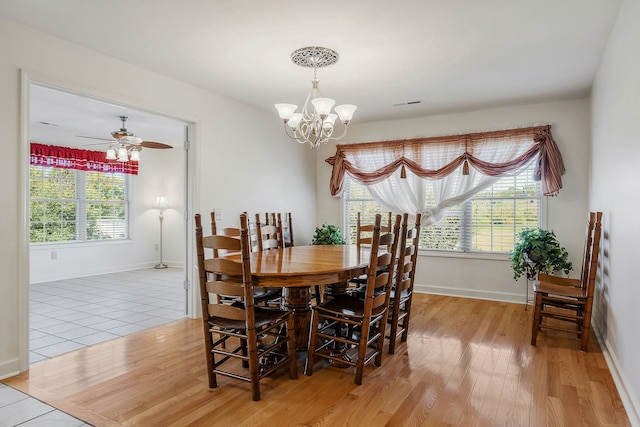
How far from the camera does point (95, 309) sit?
4.43m

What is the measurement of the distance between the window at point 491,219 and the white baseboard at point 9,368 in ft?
14.8

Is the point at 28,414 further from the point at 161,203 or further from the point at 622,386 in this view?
the point at 161,203

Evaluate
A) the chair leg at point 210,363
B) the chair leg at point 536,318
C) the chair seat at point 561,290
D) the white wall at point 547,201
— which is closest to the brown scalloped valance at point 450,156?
the white wall at point 547,201

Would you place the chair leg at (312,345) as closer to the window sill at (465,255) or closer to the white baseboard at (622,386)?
the white baseboard at (622,386)

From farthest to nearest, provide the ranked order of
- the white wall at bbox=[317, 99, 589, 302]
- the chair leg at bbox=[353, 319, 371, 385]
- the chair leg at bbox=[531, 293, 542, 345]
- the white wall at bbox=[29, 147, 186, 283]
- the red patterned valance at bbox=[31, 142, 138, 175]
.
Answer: the white wall at bbox=[29, 147, 186, 283] → the red patterned valance at bbox=[31, 142, 138, 175] → the white wall at bbox=[317, 99, 589, 302] → the chair leg at bbox=[531, 293, 542, 345] → the chair leg at bbox=[353, 319, 371, 385]

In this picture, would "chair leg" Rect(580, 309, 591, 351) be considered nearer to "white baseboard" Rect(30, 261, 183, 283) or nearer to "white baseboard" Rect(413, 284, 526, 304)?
"white baseboard" Rect(413, 284, 526, 304)

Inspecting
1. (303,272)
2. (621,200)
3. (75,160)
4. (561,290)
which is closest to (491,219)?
(561,290)

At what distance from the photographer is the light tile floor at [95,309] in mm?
3414

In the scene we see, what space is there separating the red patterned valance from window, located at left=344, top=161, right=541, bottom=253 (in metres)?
5.52

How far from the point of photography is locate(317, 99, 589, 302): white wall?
14.6ft

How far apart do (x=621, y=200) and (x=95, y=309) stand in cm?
506

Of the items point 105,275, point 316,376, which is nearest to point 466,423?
point 316,376

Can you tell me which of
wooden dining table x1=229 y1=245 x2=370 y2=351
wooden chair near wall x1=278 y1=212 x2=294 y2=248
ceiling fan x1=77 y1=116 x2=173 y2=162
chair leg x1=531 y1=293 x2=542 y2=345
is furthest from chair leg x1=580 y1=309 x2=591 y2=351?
ceiling fan x1=77 y1=116 x2=173 y2=162

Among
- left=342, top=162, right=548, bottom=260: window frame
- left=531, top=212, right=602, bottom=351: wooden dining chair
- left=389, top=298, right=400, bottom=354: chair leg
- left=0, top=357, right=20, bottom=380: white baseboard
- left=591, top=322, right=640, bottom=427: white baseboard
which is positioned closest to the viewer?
left=591, top=322, right=640, bottom=427: white baseboard
